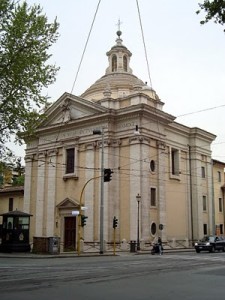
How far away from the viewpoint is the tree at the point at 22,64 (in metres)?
17.3

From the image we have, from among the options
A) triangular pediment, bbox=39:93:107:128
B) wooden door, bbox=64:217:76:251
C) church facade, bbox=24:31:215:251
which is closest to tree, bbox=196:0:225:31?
church facade, bbox=24:31:215:251

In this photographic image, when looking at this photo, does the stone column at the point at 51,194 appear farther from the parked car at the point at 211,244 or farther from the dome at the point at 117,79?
the parked car at the point at 211,244

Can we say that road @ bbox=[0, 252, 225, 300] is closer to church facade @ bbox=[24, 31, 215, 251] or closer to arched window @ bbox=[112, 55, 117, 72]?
church facade @ bbox=[24, 31, 215, 251]

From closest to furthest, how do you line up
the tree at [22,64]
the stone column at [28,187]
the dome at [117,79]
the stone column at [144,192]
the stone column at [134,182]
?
the tree at [22,64] → the stone column at [144,192] → the stone column at [134,182] → the stone column at [28,187] → the dome at [117,79]

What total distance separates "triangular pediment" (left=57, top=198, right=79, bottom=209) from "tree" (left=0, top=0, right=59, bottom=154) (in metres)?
26.6

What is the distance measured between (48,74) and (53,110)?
30.4 m

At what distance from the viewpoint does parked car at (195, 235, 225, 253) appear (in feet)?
124

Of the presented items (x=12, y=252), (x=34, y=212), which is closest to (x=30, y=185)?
(x=34, y=212)

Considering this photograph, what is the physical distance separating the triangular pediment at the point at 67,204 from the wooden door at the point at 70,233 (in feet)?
4.22

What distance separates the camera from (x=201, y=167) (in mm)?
51156

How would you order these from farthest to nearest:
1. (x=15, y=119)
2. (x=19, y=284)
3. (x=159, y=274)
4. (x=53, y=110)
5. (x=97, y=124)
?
(x=53, y=110) → (x=97, y=124) → (x=15, y=119) → (x=159, y=274) → (x=19, y=284)

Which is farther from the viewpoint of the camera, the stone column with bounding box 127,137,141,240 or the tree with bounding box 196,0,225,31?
the stone column with bounding box 127,137,141,240

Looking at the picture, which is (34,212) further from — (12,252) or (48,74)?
(48,74)

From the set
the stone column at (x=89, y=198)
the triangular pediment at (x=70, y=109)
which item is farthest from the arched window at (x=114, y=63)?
the stone column at (x=89, y=198)
